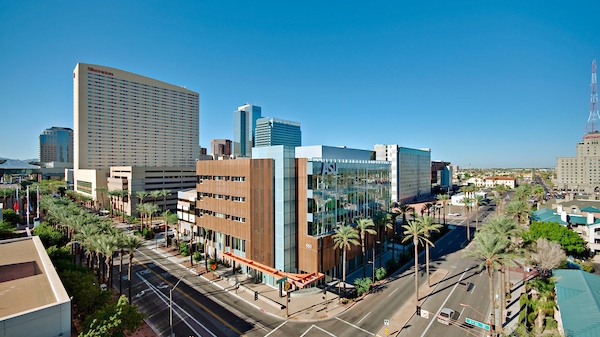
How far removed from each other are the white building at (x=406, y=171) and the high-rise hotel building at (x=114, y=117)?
160m

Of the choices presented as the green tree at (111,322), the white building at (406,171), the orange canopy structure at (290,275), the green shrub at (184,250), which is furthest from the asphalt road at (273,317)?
the white building at (406,171)

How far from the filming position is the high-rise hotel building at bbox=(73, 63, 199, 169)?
542 feet

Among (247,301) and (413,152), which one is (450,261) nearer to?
(247,301)

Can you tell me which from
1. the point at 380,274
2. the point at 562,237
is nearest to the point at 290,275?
the point at 380,274

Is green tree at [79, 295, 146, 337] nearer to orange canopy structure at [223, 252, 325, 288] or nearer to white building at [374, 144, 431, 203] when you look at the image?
orange canopy structure at [223, 252, 325, 288]

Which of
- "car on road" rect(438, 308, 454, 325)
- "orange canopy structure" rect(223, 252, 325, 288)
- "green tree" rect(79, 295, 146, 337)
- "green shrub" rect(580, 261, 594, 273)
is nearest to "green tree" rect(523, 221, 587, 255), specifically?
"green shrub" rect(580, 261, 594, 273)

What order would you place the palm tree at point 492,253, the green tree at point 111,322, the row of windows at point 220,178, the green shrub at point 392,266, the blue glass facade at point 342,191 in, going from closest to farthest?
the green tree at point 111,322
the palm tree at point 492,253
the blue glass facade at point 342,191
the row of windows at point 220,178
the green shrub at point 392,266

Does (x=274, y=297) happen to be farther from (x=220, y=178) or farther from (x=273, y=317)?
(x=220, y=178)

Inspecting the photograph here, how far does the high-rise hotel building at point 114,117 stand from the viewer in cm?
16525

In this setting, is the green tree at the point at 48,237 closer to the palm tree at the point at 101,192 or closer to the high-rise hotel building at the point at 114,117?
the palm tree at the point at 101,192

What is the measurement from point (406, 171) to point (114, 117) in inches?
7297

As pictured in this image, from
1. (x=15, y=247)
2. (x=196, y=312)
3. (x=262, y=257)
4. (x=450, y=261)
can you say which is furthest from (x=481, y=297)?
(x=15, y=247)

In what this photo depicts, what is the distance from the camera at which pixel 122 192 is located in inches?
4151

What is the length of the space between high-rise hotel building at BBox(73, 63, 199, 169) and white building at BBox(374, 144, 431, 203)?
524 ft
